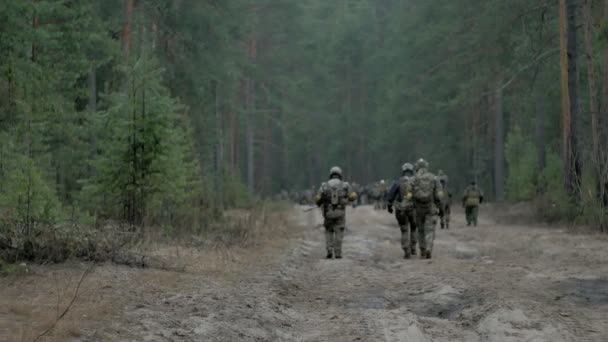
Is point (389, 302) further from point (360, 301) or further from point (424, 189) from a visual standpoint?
point (424, 189)

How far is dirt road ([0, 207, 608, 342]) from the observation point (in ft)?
24.7

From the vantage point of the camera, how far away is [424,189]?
1639 centimetres

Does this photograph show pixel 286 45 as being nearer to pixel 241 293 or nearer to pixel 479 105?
pixel 479 105

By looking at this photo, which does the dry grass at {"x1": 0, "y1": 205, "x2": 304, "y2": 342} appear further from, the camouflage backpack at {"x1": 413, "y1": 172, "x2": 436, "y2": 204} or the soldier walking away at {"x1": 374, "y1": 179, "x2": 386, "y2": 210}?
the soldier walking away at {"x1": 374, "y1": 179, "x2": 386, "y2": 210}

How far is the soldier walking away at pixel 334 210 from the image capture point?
16219mm

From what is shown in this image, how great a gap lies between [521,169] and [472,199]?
7.29 meters

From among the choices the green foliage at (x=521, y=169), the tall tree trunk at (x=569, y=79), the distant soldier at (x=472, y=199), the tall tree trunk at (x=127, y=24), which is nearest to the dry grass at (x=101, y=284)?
the tall tree trunk at (x=127, y=24)

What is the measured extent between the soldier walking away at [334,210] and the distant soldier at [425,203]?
1392 mm

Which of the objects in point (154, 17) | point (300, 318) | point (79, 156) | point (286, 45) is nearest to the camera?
point (300, 318)

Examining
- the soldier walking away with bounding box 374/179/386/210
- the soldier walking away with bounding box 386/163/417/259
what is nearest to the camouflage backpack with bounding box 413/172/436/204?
the soldier walking away with bounding box 386/163/417/259

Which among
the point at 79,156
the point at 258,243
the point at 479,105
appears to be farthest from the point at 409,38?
Result: the point at 258,243

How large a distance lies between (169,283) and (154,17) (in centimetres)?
1828

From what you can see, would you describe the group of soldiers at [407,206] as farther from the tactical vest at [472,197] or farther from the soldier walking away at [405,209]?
the tactical vest at [472,197]

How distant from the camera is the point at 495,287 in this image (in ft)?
34.4
